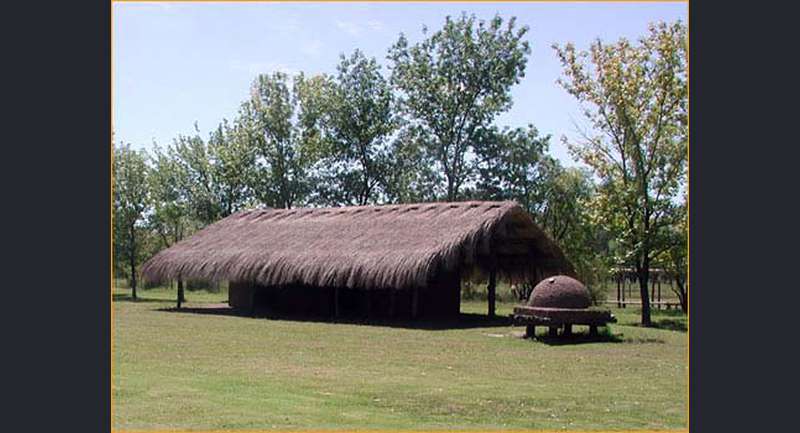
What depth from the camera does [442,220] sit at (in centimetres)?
2778

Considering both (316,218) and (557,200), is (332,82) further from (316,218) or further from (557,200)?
(316,218)

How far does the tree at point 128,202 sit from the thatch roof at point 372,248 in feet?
41.7

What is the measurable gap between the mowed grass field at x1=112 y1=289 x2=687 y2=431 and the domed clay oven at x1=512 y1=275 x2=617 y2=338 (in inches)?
23.1

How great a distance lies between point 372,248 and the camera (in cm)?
2733

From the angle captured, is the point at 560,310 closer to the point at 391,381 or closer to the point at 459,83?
the point at 391,381

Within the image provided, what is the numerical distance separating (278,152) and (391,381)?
35.6 meters

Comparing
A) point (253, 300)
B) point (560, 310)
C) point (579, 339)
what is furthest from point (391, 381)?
point (253, 300)

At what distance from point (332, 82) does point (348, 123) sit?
2579 millimetres

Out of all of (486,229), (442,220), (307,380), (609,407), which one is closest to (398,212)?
(442,220)

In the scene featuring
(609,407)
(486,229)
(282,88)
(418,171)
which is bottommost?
(609,407)

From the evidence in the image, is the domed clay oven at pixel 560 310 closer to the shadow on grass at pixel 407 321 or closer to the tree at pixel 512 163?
the shadow on grass at pixel 407 321

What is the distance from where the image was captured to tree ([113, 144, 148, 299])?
150ft

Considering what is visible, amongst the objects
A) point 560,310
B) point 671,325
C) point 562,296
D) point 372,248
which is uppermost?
point 372,248

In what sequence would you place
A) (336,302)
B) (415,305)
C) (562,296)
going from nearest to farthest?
(562,296)
(415,305)
(336,302)
